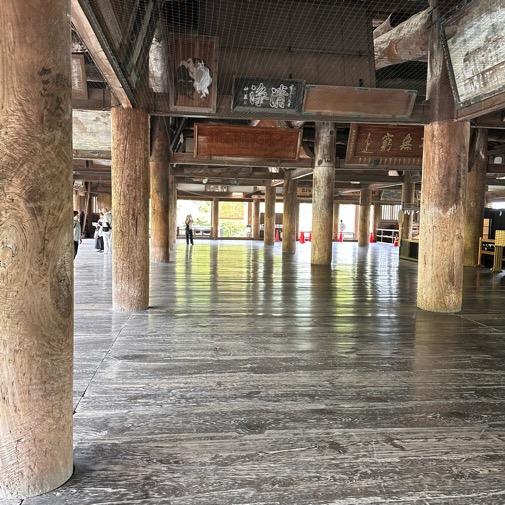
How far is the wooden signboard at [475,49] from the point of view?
4.59 m

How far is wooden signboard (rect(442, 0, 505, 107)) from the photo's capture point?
4.59m

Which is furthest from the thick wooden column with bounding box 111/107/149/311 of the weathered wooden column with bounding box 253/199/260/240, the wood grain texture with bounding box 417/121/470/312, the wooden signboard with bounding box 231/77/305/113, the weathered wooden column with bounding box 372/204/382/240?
the weathered wooden column with bounding box 372/204/382/240

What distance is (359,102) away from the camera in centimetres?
609

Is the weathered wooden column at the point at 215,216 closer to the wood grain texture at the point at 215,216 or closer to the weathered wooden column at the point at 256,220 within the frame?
the wood grain texture at the point at 215,216

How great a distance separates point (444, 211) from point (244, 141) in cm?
619

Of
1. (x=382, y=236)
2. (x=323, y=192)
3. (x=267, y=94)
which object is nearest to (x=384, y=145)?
(x=323, y=192)

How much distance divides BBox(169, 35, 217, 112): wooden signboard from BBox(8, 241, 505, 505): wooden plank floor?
2739 millimetres

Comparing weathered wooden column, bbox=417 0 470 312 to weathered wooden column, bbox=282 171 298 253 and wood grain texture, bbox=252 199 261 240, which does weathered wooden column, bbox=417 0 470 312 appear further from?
wood grain texture, bbox=252 199 261 240

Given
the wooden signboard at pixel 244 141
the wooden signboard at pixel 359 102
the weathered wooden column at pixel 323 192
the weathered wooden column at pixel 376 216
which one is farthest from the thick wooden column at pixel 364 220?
the wooden signboard at pixel 359 102

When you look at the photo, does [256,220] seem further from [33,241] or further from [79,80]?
[33,241]

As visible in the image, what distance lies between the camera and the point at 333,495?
6.52ft

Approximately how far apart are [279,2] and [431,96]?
2.44 m

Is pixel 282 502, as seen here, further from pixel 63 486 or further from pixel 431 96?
pixel 431 96

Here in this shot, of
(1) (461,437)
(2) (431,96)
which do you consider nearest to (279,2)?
(2) (431,96)
